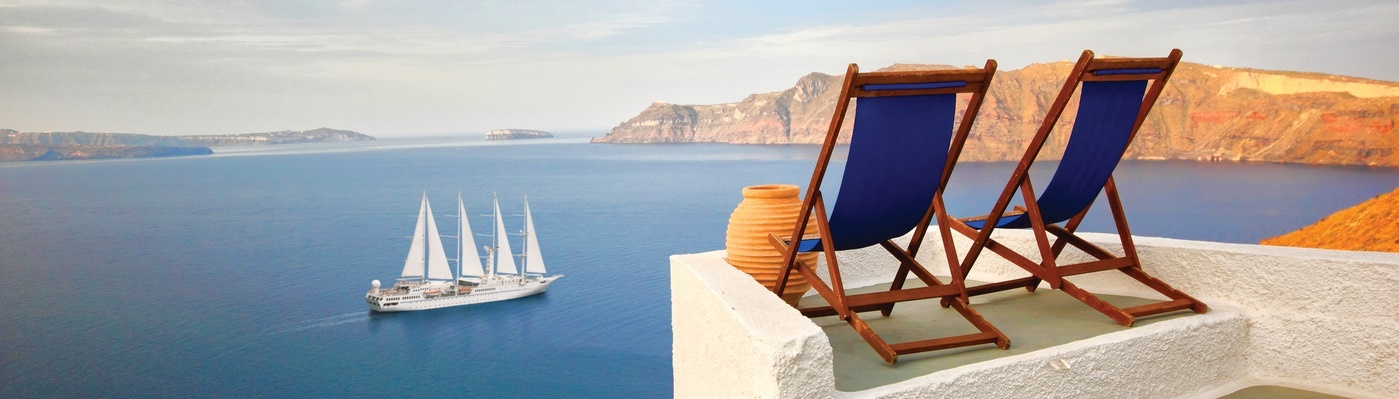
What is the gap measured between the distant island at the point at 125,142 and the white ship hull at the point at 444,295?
12.4 m

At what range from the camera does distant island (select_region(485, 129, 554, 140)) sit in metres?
55.8

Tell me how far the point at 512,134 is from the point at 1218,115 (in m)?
40.1

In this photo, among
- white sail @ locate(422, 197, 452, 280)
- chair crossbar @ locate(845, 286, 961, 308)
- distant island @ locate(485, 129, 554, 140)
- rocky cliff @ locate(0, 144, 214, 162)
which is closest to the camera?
chair crossbar @ locate(845, 286, 961, 308)

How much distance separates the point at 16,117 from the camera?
27.3 metres

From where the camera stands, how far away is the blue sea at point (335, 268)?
27297 millimetres

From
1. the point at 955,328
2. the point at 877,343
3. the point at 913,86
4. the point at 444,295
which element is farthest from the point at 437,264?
the point at 913,86

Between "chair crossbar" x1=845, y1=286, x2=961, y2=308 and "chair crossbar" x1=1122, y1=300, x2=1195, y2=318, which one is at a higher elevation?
"chair crossbar" x1=845, y1=286, x2=961, y2=308

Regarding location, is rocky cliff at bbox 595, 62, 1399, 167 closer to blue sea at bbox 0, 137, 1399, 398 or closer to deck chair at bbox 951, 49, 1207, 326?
blue sea at bbox 0, 137, 1399, 398

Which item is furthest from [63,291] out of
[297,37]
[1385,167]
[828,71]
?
[1385,167]

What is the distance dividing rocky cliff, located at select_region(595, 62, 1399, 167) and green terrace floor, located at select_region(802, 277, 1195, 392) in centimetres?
2971

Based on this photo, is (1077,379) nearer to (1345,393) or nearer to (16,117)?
(1345,393)

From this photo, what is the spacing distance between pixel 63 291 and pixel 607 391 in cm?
2037

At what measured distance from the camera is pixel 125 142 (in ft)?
119

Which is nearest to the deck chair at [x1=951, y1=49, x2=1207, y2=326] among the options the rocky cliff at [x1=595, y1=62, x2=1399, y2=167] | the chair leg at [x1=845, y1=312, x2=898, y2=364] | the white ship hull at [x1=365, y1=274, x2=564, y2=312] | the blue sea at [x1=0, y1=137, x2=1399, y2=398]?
the chair leg at [x1=845, y1=312, x2=898, y2=364]
